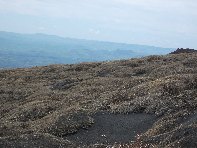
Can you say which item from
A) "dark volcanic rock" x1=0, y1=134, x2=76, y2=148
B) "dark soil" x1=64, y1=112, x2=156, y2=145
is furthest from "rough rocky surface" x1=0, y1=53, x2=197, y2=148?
"dark soil" x1=64, y1=112, x2=156, y2=145

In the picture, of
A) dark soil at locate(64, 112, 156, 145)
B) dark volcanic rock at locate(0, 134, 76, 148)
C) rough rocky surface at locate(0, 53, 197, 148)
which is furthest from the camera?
dark soil at locate(64, 112, 156, 145)

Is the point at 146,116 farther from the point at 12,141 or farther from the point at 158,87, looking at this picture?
the point at 12,141

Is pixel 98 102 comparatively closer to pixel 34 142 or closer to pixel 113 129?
pixel 113 129

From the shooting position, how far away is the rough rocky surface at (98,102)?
21.2 metres

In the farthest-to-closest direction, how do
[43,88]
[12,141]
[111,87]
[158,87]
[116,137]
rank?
[43,88] → [111,87] → [158,87] → [116,137] → [12,141]

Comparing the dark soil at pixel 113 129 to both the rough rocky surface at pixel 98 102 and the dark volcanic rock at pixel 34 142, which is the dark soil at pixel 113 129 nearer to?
the rough rocky surface at pixel 98 102

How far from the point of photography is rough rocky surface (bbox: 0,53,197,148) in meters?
21.2

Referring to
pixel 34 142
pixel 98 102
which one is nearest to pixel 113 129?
pixel 34 142

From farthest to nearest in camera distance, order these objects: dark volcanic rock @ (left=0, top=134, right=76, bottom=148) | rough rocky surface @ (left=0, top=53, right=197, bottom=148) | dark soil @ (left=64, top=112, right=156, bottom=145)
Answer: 1. dark soil @ (left=64, top=112, right=156, bottom=145)
2. rough rocky surface @ (left=0, top=53, right=197, bottom=148)
3. dark volcanic rock @ (left=0, top=134, right=76, bottom=148)

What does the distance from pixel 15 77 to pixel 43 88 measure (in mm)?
13716

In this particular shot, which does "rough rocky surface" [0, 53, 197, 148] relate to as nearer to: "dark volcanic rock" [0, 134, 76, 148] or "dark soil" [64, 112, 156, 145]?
"dark volcanic rock" [0, 134, 76, 148]

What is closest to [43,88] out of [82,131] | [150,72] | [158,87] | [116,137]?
[150,72]

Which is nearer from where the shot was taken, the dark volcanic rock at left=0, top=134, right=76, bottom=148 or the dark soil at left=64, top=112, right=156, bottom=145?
the dark volcanic rock at left=0, top=134, right=76, bottom=148

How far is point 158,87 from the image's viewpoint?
33031 mm
